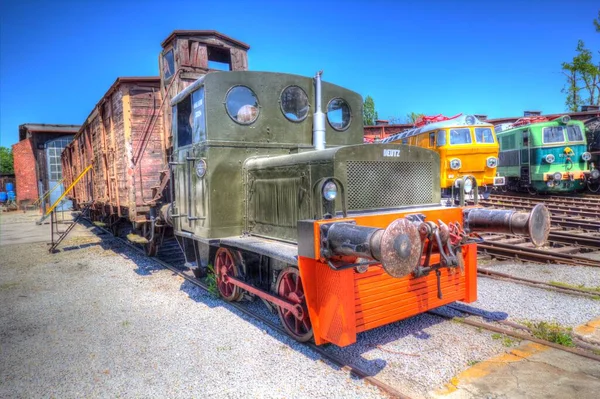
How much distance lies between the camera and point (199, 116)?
17.4 ft

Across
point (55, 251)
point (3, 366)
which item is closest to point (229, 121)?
point (3, 366)

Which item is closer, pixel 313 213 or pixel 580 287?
pixel 313 213

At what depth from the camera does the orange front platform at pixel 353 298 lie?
3.51 meters

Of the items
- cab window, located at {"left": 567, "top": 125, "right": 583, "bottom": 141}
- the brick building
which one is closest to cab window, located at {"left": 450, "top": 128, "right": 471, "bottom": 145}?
cab window, located at {"left": 567, "top": 125, "right": 583, "bottom": 141}

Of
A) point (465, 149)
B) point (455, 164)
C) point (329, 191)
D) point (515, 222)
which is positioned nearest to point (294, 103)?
point (329, 191)

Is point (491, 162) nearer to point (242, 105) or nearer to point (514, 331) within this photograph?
point (514, 331)

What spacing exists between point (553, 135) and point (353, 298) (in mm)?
15287

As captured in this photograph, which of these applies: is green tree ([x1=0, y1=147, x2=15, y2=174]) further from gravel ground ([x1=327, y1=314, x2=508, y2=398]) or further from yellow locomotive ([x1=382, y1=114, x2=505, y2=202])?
gravel ground ([x1=327, y1=314, x2=508, y2=398])

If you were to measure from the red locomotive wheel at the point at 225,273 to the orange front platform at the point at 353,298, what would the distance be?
77.9 inches

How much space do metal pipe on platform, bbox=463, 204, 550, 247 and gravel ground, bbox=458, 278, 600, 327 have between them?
1402 millimetres

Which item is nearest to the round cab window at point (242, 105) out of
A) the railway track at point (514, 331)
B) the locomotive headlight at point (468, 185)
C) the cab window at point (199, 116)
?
the cab window at point (199, 116)

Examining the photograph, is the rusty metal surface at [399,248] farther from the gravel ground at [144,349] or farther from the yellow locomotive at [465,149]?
the yellow locomotive at [465,149]

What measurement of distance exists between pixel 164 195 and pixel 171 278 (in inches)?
69.5

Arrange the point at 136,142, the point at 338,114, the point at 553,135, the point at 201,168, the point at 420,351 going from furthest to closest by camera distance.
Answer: the point at 553,135 → the point at 136,142 → the point at 338,114 → the point at 201,168 → the point at 420,351
